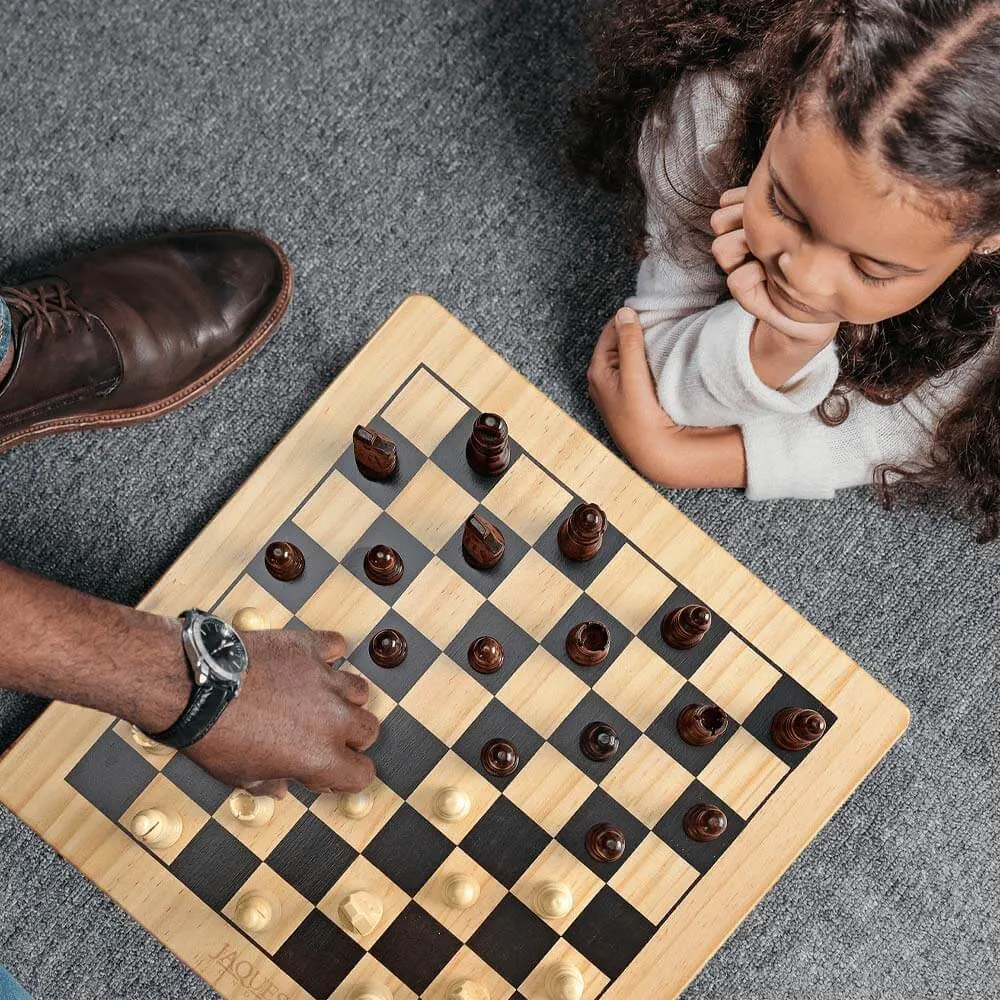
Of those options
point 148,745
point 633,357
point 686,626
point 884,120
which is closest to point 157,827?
point 148,745

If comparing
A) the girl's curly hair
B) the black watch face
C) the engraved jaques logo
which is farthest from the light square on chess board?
the girl's curly hair

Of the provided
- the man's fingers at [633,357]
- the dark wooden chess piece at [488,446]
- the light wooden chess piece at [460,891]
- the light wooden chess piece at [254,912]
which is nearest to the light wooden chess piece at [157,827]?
the light wooden chess piece at [254,912]

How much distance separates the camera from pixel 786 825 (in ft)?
3.82

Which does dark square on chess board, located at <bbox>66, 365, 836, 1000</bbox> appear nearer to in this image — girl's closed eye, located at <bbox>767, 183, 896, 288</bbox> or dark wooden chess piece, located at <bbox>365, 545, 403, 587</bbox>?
dark wooden chess piece, located at <bbox>365, 545, 403, 587</bbox>

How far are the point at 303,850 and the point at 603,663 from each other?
43 cm

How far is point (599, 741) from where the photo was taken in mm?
1114

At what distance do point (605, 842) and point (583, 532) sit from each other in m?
0.36

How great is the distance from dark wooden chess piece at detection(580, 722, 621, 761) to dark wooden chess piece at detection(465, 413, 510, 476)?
331 millimetres

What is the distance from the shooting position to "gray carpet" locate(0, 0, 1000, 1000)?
151 centimetres

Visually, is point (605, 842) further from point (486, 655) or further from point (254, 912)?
point (254, 912)

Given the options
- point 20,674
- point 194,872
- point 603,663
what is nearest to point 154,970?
point 194,872

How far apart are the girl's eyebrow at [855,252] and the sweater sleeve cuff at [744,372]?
34cm

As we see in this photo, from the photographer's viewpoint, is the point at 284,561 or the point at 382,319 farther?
the point at 382,319

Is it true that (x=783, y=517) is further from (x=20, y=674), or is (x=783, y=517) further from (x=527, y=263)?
(x=20, y=674)
